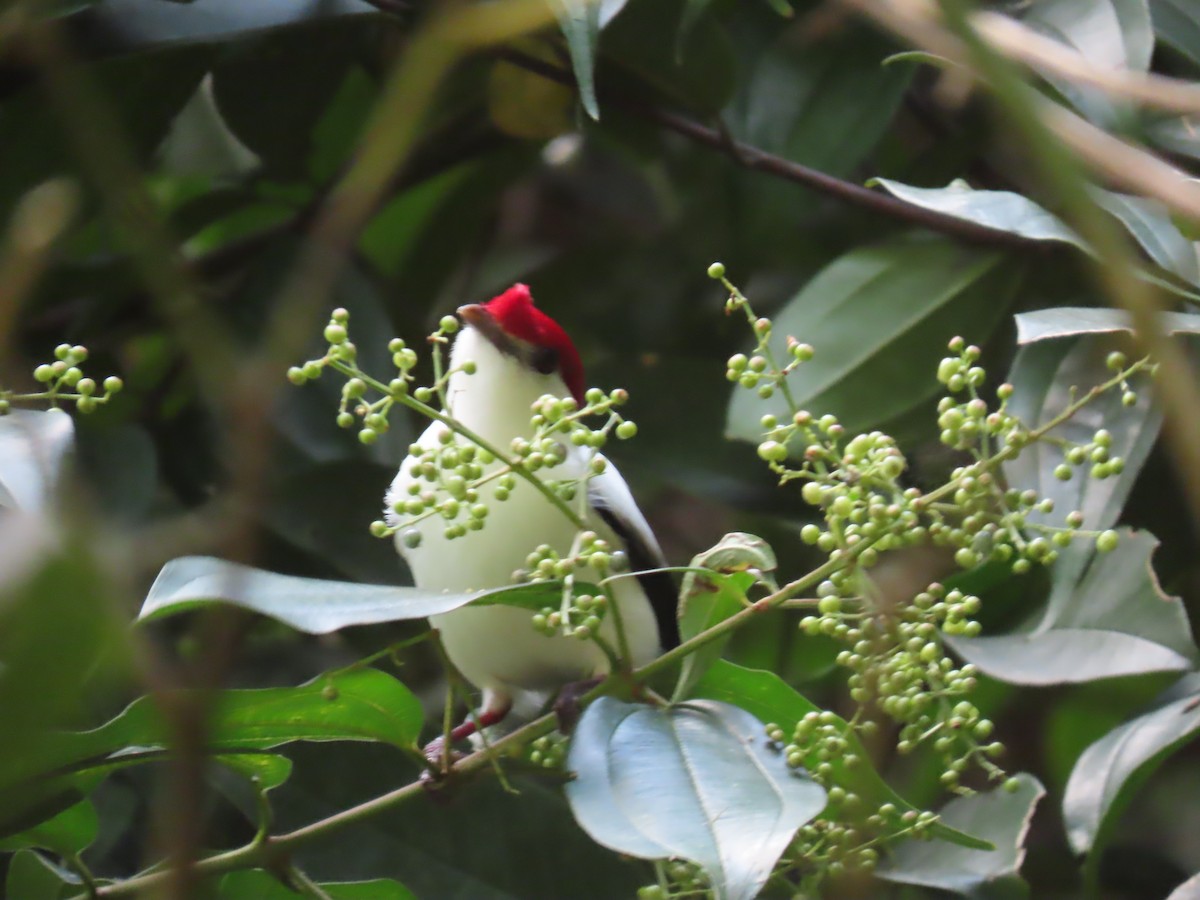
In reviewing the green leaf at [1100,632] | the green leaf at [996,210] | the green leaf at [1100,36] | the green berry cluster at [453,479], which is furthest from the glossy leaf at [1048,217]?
the green berry cluster at [453,479]

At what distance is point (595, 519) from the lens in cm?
133

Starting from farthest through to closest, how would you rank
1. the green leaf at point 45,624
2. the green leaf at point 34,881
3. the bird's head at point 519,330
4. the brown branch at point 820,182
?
1. the brown branch at point 820,182
2. the bird's head at point 519,330
3. the green leaf at point 34,881
4. the green leaf at point 45,624

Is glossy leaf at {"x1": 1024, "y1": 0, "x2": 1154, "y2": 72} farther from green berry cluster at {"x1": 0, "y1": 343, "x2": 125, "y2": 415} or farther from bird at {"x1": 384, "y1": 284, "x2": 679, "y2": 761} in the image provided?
green berry cluster at {"x1": 0, "y1": 343, "x2": 125, "y2": 415}

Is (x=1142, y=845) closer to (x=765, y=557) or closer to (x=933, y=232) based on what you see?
(x=933, y=232)

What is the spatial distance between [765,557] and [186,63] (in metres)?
1.07

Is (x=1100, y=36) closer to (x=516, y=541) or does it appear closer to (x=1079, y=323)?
(x=1079, y=323)

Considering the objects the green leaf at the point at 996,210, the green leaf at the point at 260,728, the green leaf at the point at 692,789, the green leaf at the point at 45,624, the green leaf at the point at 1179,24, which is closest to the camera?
the green leaf at the point at 45,624

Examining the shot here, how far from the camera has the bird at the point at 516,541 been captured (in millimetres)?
1231

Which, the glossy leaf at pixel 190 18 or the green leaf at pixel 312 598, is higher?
the glossy leaf at pixel 190 18

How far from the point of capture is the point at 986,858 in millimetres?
1273

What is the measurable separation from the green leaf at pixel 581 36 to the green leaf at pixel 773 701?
52 cm

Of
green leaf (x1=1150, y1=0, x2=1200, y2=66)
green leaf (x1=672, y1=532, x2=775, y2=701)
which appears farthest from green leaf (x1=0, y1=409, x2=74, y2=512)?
green leaf (x1=1150, y1=0, x2=1200, y2=66)

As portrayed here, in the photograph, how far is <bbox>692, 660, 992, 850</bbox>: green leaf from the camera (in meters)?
0.99

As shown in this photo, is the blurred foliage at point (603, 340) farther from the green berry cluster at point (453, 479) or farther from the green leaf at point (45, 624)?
the green leaf at point (45, 624)
